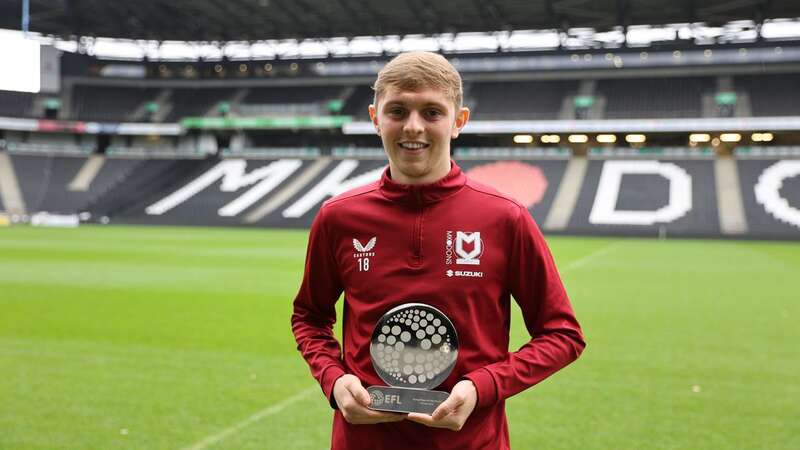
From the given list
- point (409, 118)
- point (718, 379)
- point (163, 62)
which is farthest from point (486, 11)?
point (409, 118)

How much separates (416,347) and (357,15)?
43643 mm

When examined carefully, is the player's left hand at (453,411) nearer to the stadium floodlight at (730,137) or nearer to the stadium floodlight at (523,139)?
the stadium floodlight at (523,139)

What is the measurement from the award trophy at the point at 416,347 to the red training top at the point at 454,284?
0.54ft

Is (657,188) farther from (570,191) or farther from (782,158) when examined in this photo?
(782,158)

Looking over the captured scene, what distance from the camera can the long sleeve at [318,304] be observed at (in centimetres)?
240

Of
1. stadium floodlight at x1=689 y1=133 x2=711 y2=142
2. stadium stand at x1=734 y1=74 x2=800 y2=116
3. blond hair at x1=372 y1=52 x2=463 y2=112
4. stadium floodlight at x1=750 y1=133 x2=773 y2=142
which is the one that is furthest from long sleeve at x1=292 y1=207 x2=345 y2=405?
stadium floodlight at x1=750 y1=133 x2=773 y2=142

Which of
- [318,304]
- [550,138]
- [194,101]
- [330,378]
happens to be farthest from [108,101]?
[330,378]

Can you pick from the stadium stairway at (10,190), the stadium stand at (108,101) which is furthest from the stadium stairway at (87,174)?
the stadium stand at (108,101)

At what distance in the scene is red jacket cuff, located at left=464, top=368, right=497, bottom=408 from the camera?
2.11 metres

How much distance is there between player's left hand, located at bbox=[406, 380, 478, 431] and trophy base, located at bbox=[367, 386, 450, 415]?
2cm

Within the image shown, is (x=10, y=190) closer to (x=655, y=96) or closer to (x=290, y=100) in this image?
(x=290, y=100)

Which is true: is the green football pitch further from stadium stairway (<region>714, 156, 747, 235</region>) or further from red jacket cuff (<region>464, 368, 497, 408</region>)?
stadium stairway (<region>714, 156, 747, 235</region>)

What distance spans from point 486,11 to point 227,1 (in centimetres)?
1518

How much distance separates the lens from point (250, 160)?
50406 mm
